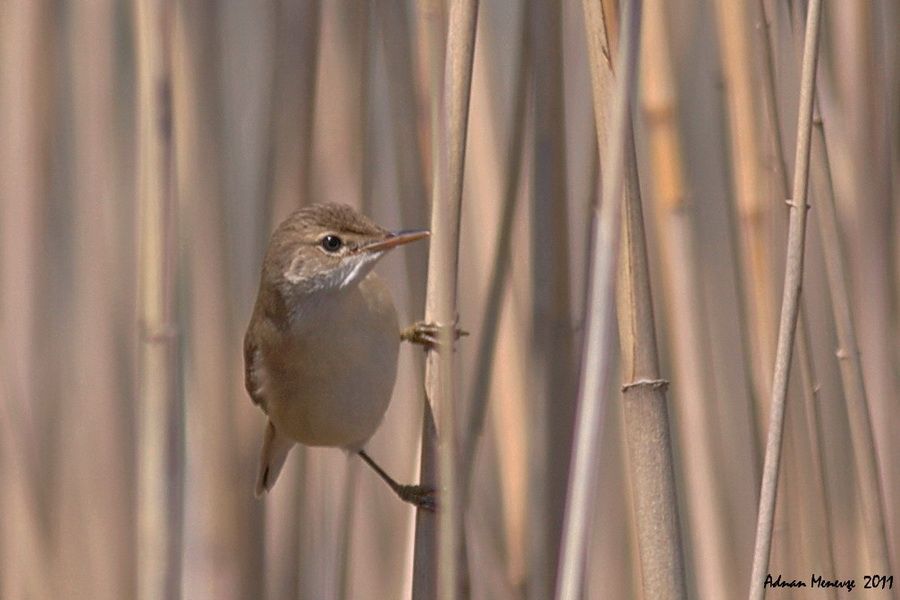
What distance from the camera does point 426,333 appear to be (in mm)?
1902

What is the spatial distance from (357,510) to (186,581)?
1.35 feet

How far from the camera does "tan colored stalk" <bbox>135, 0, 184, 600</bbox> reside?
155 cm

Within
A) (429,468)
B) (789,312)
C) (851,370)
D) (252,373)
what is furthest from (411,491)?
(789,312)

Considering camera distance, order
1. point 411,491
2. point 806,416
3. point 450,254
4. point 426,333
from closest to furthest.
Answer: point 450,254 < point 426,333 < point 806,416 < point 411,491

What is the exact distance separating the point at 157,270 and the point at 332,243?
868mm

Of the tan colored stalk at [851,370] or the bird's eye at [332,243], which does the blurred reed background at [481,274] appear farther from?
the bird's eye at [332,243]

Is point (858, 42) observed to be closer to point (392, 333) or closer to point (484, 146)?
point (484, 146)

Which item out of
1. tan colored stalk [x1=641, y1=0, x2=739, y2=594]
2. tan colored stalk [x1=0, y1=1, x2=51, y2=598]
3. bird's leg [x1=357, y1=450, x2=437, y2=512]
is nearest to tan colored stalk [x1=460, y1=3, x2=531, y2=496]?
bird's leg [x1=357, y1=450, x2=437, y2=512]

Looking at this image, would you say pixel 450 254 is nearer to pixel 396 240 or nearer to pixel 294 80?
pixel 396 240

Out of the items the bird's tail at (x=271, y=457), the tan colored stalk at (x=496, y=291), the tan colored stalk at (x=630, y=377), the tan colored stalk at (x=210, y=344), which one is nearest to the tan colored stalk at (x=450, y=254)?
the tan colored stalk at (x=630, y=377)

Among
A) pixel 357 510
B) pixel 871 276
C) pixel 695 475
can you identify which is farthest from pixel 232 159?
pixel 871 276

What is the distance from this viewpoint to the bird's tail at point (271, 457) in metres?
2.53

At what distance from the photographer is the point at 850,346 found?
74.8 inches

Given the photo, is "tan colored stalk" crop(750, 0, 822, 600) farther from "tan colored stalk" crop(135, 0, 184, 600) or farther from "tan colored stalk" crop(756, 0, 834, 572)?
"tan colored stalk" crop(135, 0, 184, 600)
